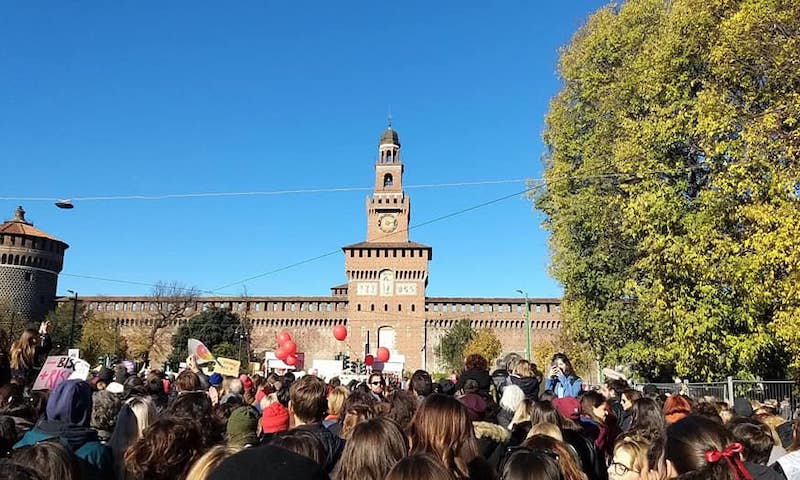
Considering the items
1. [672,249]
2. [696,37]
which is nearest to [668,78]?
[696,37]

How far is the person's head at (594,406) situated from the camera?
21.4 ft

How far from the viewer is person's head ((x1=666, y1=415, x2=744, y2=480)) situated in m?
2.87

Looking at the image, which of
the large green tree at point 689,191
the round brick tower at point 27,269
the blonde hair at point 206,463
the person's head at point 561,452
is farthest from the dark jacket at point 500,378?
the round brick tower at point 27,269

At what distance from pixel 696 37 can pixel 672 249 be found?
18.2ft

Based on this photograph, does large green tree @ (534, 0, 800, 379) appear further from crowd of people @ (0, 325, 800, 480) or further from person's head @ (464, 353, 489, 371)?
crowd of people @ (0, 325, 800, 480)

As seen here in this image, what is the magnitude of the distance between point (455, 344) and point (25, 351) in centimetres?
4880

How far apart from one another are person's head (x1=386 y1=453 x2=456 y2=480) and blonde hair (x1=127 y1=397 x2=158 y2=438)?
312 cm

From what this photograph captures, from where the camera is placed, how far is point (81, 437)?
397cm

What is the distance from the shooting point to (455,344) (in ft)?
180

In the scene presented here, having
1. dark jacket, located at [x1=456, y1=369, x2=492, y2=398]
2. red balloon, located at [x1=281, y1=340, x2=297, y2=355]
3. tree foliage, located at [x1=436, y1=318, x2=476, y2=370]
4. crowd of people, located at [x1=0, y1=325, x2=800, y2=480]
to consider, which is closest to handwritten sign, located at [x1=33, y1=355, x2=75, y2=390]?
crowd of people, located at [x1=0, y1=325, x2=800, y2=480]

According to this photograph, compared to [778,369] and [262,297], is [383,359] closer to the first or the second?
[778,369]

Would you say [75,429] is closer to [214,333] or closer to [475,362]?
[475,362]

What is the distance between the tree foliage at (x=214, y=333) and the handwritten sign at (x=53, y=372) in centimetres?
4768

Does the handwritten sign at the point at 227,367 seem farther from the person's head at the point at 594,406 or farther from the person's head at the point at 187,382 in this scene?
the person's head at the point at 594,406
